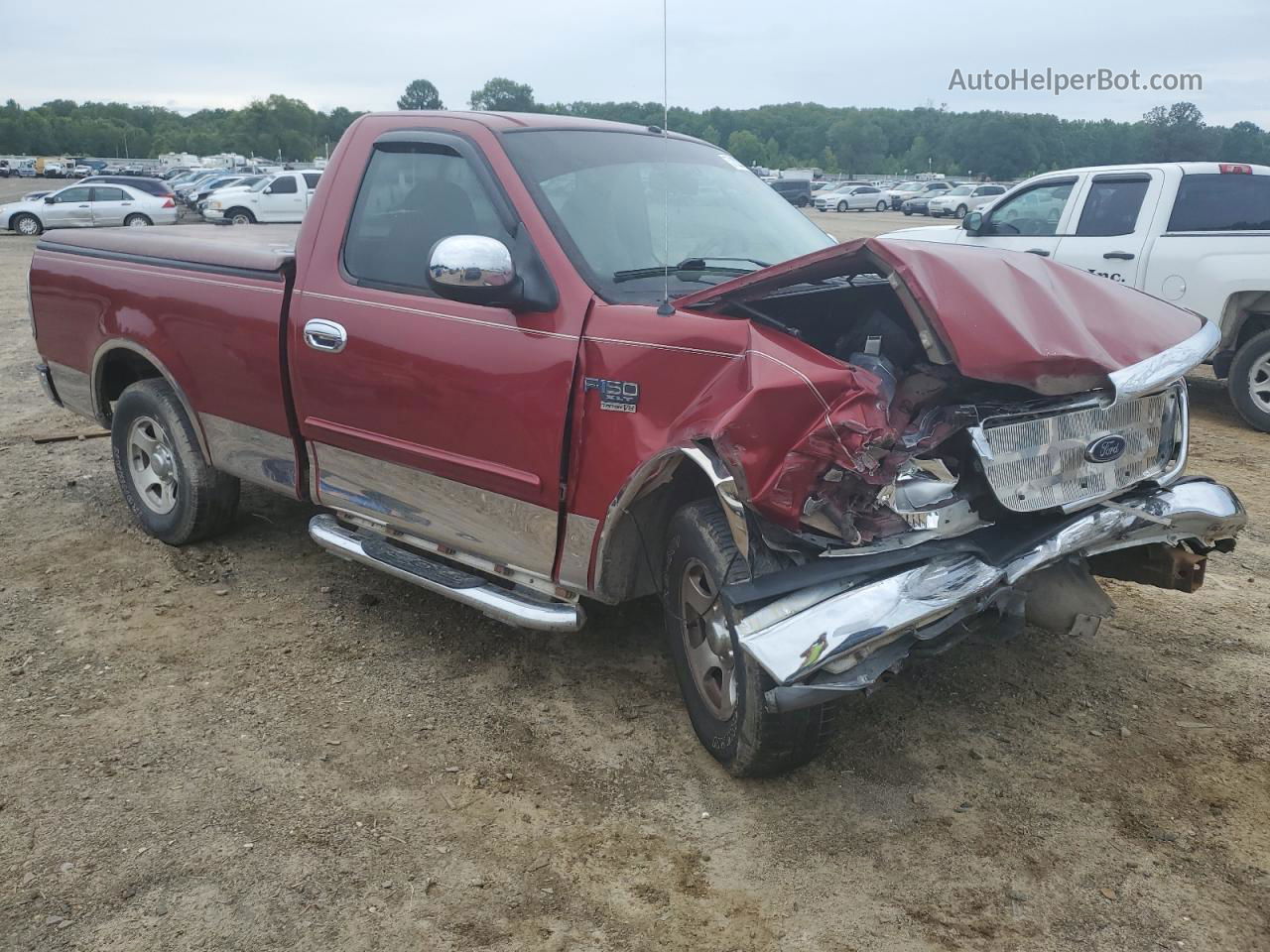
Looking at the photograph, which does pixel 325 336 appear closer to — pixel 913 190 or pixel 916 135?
pixel 916 135

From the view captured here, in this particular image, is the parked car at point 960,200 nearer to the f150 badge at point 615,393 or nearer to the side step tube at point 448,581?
the side step tube at point 448,581

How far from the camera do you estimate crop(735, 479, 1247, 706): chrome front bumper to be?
277 cm

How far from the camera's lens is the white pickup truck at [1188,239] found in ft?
26.6

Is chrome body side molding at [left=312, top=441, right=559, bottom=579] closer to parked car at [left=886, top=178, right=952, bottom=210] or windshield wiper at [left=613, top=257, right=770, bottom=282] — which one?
windshield wiper at [left=613, top=257, right=770, bottom=282]

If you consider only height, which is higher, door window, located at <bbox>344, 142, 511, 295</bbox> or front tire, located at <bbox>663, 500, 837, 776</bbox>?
door window, located at <bbox>344, 142, 511, 295</bbox>

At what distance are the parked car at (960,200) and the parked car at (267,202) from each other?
84.1ft

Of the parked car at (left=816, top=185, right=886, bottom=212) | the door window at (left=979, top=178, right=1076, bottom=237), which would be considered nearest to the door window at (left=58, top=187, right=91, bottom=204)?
the door window at (left=979, top=178, right=1076, bottom=237)

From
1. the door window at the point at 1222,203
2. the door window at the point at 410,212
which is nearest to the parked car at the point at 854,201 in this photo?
the door window at the point at 1222,203

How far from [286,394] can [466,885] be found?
235 centimetres

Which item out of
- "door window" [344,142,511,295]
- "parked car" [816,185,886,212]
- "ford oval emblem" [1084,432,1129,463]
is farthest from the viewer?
"parked car" [816,185,886,212]

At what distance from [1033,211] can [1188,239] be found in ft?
4.47

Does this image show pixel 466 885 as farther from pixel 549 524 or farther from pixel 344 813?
pixel 549 524

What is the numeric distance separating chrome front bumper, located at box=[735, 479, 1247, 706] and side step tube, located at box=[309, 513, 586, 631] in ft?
2.78

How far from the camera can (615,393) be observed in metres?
3.37
